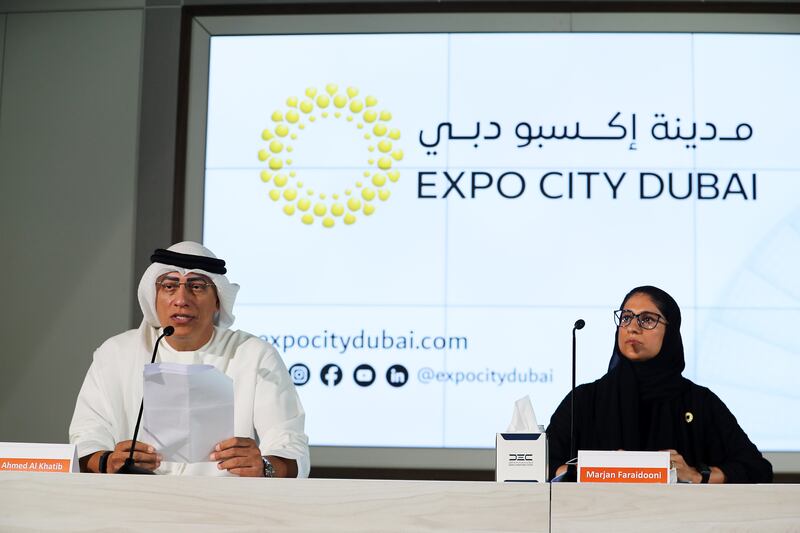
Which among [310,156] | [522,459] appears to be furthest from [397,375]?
[522,459]

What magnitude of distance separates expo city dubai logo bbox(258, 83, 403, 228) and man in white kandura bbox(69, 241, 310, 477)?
1.33 m

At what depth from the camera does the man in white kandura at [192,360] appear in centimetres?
301

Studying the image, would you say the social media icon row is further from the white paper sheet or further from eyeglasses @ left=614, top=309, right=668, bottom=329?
the white paper sheet

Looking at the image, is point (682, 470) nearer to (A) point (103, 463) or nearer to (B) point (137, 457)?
(B) point (137, 457)

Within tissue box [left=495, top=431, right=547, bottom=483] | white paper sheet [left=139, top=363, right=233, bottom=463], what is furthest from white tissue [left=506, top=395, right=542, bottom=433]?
white paper sheet [left=139, top=363, right=233, bottom=463]

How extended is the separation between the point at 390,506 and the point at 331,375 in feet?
Result: 7.97

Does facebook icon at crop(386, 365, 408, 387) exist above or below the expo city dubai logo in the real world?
below

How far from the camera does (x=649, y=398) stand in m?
3.17

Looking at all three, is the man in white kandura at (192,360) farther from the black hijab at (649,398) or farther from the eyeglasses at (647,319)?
the eyeglasses at (647,319)

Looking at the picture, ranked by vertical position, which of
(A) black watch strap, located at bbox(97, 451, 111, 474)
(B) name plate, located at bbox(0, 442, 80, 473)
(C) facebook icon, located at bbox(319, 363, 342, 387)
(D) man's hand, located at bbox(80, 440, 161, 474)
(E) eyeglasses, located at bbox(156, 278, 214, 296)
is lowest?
(A) black watch strap, located at bbox(97, 451, 111, 474)

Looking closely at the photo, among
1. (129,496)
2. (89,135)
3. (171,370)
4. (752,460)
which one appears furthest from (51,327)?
(752,460)

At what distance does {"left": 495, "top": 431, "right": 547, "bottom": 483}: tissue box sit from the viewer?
215cm

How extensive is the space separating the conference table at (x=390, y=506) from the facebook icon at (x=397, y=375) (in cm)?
238

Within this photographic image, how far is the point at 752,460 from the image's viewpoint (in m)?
3.00
